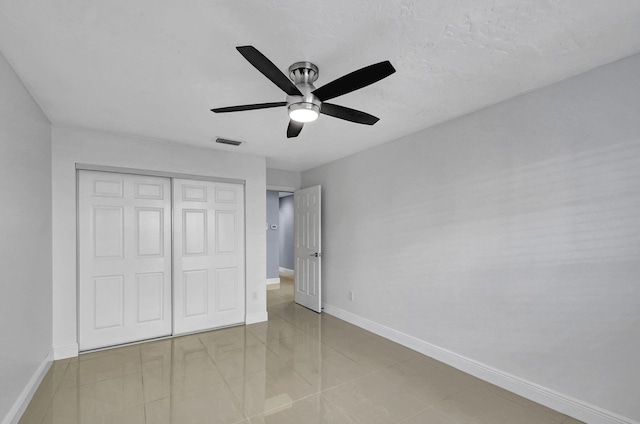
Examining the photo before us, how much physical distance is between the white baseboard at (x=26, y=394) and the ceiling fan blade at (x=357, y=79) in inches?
112

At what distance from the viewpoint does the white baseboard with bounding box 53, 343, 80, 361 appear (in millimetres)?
2990

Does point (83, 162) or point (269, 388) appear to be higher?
point (83, 162)

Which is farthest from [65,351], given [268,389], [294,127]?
[294,127]

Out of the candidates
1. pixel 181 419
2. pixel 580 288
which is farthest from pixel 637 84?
pixel 181 419

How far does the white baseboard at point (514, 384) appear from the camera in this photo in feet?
6.54

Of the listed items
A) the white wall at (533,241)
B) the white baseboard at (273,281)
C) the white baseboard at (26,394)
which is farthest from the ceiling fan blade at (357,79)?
the white baseboard at (273,281)

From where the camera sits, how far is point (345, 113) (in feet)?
6.70

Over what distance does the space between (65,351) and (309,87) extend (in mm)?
3521

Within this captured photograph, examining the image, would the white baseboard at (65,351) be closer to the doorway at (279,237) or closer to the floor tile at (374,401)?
the floor tile at (374,401)

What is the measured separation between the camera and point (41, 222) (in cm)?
265

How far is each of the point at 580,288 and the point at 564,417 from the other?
909 mm

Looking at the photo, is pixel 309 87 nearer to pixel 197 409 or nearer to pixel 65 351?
pixel 197 409

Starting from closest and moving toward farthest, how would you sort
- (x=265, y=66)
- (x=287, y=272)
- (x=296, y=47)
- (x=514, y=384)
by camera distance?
(x=265, y=66)
(x=296, y=47)
(x=514, y=384)
(x=287, y=272)

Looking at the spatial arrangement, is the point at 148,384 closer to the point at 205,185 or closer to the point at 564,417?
the point at 205,185
